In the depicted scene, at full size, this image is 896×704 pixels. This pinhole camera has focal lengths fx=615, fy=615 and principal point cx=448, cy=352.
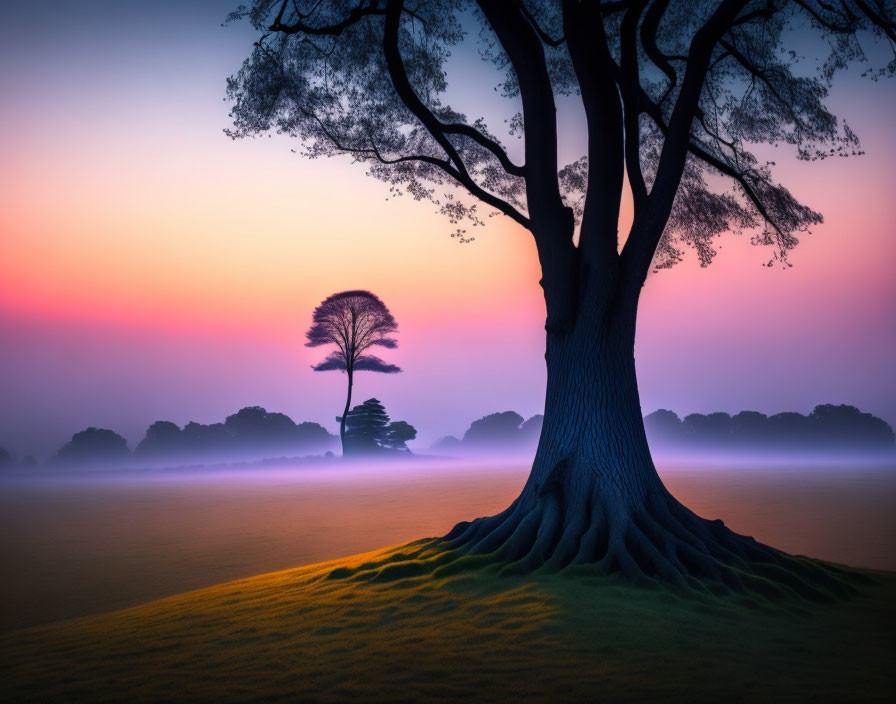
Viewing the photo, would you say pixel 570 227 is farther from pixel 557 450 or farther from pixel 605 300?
pixel 557 450

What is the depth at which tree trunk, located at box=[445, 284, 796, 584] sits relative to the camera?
26.3ft

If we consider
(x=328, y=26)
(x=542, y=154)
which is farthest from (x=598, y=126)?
(x=328, y=26)

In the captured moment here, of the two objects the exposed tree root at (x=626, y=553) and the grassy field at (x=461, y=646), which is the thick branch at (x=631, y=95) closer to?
the exposed tree root at (x=626, y=553)

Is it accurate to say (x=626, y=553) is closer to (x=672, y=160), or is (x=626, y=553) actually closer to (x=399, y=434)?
(x=672, y=160)

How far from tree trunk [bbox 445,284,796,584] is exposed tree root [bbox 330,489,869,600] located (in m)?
0.02

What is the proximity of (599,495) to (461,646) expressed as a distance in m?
3.88

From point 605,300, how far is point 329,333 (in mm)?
32697

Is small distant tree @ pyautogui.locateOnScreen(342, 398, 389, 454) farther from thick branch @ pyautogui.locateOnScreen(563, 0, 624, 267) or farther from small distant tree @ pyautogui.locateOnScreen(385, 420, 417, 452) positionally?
thick branch @ pyautogui.locateOnScreen(563, 0, 624, 267)

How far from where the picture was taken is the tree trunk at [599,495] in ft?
26.3

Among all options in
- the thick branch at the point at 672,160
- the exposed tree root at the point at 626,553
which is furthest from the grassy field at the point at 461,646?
the thick branch at the point at 672,160

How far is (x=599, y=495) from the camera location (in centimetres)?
874

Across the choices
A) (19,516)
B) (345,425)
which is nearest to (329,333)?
(345,425)

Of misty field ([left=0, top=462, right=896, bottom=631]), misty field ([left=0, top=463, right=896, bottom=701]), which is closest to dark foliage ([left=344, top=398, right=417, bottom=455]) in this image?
misty field ([left=0, top=462, right=896, bottom=631])

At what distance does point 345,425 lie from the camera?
134 ft
